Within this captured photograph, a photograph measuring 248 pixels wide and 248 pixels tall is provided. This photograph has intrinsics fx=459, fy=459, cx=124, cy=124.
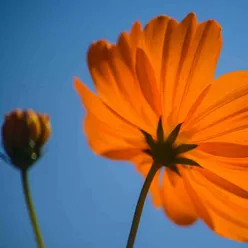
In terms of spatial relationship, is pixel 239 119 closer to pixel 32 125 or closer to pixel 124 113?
pixel 124 113

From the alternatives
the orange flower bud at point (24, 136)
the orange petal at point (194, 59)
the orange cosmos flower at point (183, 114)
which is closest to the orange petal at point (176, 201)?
the orange cosmos flower at point (183, 114)

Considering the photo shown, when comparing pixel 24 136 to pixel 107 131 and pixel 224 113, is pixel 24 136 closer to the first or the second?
pixel 107 131

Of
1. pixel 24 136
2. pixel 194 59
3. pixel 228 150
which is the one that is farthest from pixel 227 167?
pixel 24 136

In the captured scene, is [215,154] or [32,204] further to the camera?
[215,154]

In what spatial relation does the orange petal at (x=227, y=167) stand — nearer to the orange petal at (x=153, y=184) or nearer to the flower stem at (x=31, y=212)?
the orange petal at (x=153, y=184)

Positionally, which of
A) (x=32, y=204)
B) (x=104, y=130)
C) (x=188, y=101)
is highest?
(x=188, y=101)

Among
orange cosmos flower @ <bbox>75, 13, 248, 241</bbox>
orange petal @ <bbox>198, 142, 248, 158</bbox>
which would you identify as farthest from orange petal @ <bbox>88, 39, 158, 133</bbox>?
orange petal @ <bbox>198, 142, 248, 158</bbox>

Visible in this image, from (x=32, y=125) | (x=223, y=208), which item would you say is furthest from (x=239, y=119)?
(x=32, y=125)

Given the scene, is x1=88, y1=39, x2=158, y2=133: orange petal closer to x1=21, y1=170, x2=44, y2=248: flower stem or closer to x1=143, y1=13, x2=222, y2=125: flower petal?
x1=143, y1=13, x2=222, y2=125: flower petal
